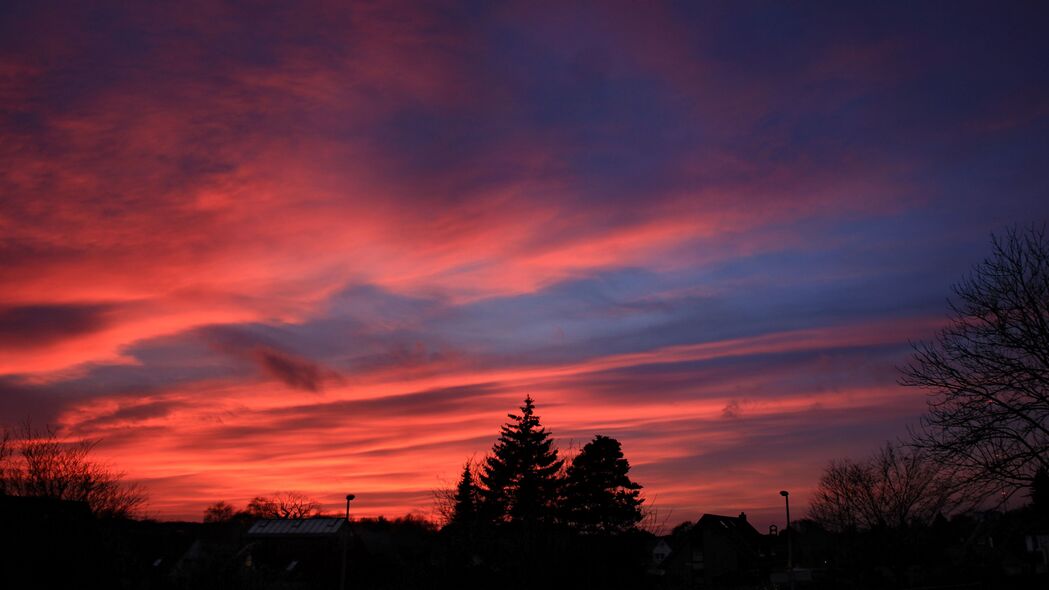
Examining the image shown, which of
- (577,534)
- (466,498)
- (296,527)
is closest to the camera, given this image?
(577,534)


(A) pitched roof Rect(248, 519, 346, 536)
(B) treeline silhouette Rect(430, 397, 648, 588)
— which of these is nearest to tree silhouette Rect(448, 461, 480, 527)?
(B) treeline silhouette Rect(430, 397, 648, 588)

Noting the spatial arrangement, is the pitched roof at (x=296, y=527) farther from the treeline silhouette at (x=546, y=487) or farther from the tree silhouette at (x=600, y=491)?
the tree silhouette at (x=600, y=491)

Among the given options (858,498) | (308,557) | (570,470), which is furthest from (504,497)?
(858,498)

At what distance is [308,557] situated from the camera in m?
63.6

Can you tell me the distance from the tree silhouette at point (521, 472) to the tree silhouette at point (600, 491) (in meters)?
1.94

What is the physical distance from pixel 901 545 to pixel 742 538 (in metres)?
38.9

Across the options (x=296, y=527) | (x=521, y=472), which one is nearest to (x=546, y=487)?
(x=521, y=472)

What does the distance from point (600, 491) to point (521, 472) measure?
7.39 m

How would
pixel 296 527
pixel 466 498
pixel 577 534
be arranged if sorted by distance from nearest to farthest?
pixel 577 534 → pixel 466 498 → pixel 296 527

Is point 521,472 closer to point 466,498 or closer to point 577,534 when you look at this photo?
point 466,498

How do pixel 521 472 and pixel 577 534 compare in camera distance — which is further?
pixel 521 472

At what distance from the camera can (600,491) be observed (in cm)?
7462

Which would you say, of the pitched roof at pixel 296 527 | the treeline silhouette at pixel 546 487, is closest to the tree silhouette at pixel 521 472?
the treeline silhouette at pixel 546 487

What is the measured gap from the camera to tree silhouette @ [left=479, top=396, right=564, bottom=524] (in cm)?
7194
